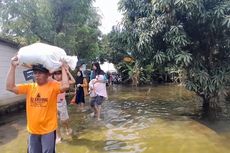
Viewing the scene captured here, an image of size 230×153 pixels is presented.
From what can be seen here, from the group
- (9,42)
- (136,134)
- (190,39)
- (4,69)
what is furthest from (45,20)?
(136,134)

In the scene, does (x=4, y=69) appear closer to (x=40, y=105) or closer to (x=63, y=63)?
(x=63, y=63)

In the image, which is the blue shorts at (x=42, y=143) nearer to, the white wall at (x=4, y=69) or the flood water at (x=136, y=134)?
the flood water at (x=136, y=134)

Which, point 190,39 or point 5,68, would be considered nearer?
point 190,39

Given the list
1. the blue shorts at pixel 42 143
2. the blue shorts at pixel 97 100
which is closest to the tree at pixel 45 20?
the blue shorts at pixel 97 100

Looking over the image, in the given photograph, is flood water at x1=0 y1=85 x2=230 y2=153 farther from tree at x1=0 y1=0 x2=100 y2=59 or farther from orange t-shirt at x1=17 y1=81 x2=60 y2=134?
tree at x1=0 y1=0 x2=100 y2=59

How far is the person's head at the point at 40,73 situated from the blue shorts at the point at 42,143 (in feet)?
2.43

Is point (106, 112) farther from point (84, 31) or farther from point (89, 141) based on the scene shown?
point (84, 31)

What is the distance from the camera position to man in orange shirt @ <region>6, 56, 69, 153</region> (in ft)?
15.0

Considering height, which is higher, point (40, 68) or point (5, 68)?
point (5, 68)

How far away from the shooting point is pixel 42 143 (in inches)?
182

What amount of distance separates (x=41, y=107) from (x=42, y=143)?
51 cm

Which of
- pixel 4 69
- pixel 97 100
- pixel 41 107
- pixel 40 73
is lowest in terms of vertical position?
pixel 97 100

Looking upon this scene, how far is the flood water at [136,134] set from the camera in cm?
755

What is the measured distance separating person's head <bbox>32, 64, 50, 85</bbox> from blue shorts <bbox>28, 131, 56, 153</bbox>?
74 centimetres
